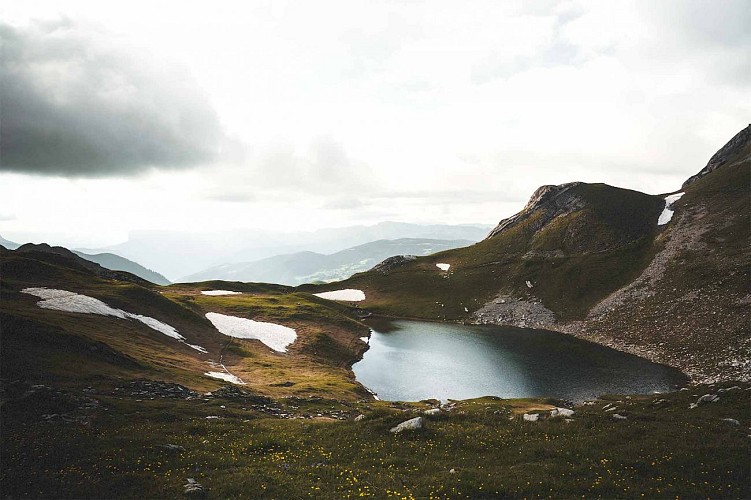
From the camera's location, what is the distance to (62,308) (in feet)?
215

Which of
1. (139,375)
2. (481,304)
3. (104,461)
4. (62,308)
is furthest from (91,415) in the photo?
(481,304)

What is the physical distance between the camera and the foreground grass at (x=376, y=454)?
68.5 feet

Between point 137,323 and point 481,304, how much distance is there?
4151 inches

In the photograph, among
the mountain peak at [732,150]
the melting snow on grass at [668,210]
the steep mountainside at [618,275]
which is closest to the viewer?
the steep mountainside at [618,275]

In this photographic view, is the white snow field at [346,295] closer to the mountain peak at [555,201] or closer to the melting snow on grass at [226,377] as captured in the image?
the mountain peak at [555,201]

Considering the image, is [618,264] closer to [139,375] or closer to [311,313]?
[311,313]

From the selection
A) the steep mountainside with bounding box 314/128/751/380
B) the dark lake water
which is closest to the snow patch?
the dark lake water

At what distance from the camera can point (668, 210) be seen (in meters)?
148

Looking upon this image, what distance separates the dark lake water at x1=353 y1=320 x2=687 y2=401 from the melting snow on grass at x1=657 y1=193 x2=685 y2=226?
232 ft

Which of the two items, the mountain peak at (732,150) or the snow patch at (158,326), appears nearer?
the snow patch at (158,326)

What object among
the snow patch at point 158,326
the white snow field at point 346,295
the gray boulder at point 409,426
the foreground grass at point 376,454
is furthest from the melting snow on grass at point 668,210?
the snow patch at point 158,326

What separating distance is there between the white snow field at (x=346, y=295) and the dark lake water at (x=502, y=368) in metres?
57.4

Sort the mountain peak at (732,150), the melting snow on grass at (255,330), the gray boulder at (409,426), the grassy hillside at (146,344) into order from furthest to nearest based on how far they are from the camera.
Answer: the mountain peak at (732,150), the melting snow on grass at (255,330), the grassy hillside at (146,344), the gray boulder at (409,426)

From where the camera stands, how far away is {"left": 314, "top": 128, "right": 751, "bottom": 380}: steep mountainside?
8481 cm
